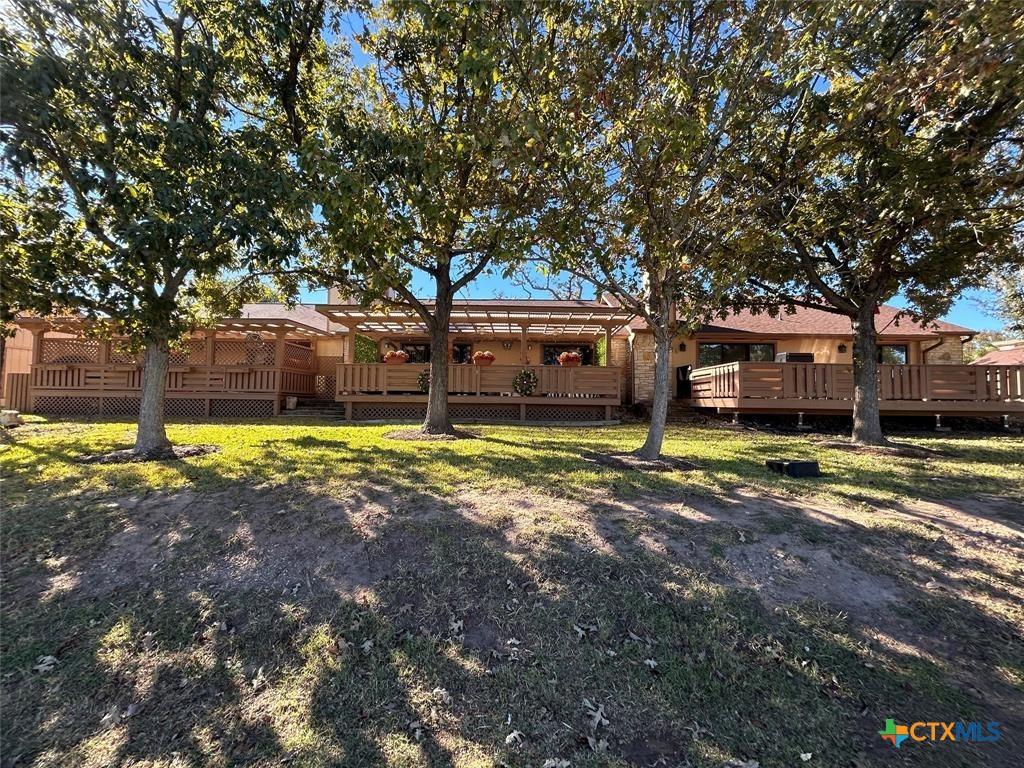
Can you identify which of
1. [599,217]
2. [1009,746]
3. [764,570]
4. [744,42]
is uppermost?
[744,42]

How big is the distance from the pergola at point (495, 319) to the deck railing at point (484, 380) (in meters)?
0.91

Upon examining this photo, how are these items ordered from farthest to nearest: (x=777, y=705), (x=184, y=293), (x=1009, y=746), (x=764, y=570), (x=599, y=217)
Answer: (x=184, y=293), (x=599, y=217), (x=764, y=570), (x=777, y=705), (x=1009, y=746)

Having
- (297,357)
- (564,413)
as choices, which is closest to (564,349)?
(564,413)

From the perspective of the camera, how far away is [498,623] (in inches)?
113

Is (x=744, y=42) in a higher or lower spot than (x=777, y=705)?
higher

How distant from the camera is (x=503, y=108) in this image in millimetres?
6074

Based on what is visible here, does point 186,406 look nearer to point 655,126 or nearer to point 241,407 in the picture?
point 241,407

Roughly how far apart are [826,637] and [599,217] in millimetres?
5509

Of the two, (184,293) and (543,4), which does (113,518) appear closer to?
(184,293)

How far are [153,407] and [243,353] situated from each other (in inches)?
316

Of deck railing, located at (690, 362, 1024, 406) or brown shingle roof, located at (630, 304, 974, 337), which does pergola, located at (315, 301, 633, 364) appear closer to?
brown shingle roof, located at (630, 304, 974, 337)

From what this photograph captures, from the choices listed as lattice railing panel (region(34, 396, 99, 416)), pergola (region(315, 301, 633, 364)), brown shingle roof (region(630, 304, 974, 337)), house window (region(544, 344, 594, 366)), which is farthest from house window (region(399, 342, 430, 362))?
lattice railing panel (region(34, 396, 99, 416))

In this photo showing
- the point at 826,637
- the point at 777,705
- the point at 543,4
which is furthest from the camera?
the point at 543,4

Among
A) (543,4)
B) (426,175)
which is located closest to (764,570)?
(426,175)
